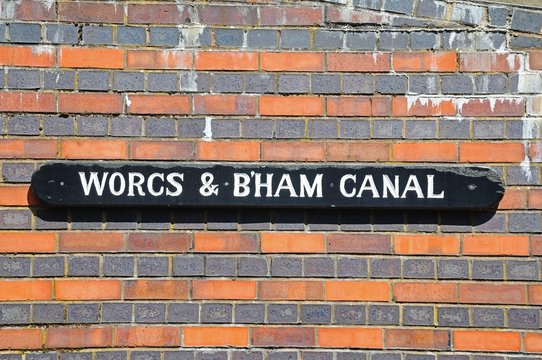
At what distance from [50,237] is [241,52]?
1.18 m

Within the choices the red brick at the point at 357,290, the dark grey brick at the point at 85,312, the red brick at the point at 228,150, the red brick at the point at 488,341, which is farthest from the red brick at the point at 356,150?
the dark grey brick at the point at 85,312

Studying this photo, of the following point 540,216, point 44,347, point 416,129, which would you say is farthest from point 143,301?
point 540,216

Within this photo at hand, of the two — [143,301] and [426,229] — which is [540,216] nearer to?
[426,229]

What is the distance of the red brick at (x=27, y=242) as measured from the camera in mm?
3375

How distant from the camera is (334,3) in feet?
11.3

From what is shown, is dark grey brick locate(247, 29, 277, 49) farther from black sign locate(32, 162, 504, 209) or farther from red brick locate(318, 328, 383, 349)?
red brick locate(318, 328, 383, 349)

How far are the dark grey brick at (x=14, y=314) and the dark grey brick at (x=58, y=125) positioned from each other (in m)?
0.77

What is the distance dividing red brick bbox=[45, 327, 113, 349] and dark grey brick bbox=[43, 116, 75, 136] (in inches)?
34.0

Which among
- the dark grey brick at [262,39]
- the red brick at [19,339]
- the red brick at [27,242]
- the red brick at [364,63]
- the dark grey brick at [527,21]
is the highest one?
the dark grey brick at [527,21]

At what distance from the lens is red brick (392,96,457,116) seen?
341 centimetres

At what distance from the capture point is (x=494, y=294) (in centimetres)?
337

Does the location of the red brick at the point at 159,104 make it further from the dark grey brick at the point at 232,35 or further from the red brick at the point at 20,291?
the red brick at the point at 20,291

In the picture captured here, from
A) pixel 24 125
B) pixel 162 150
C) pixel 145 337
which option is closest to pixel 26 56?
pixel 24 125

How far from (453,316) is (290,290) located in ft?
2.37
